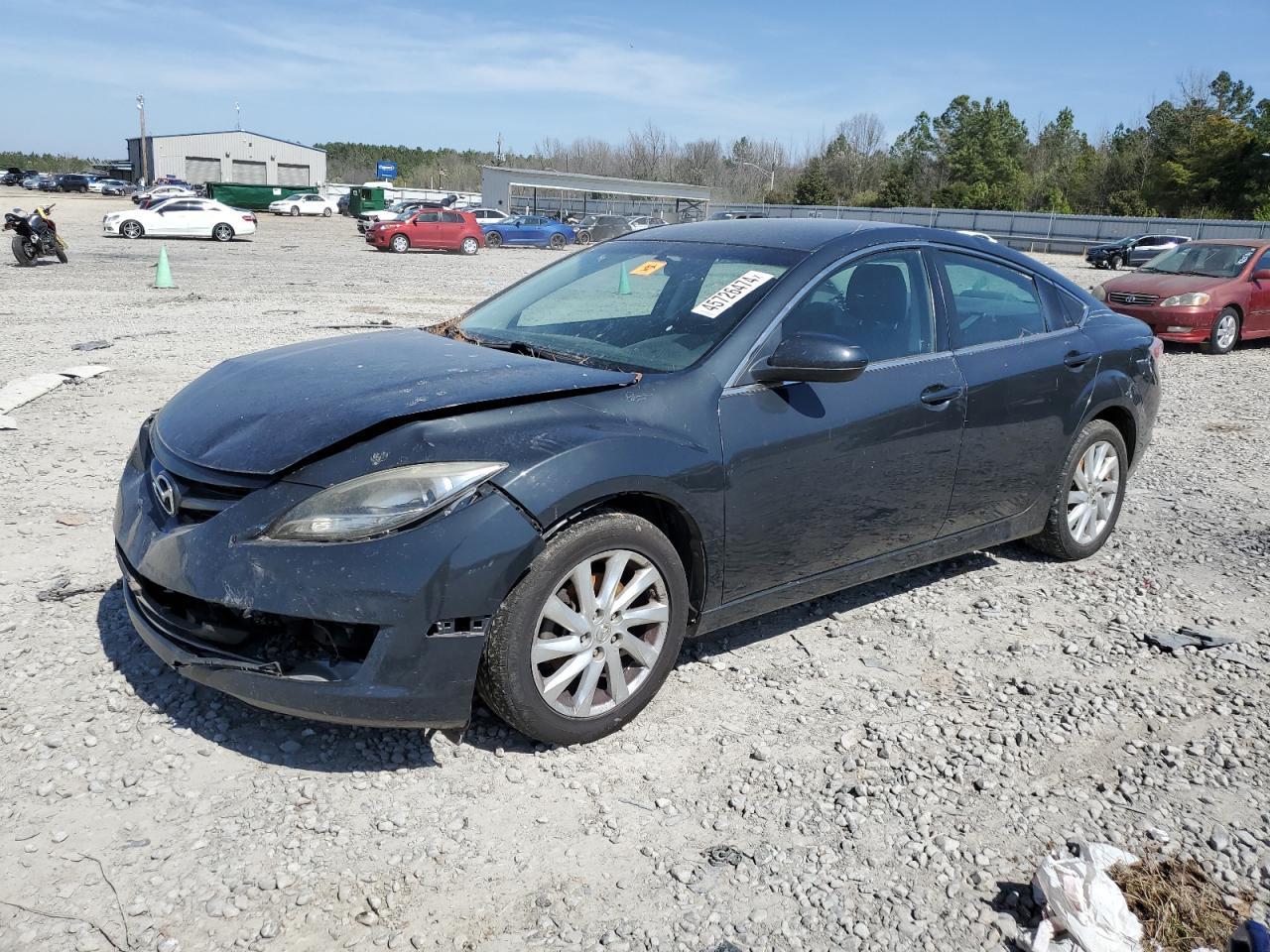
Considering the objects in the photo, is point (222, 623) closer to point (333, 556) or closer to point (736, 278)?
point (333, 556)

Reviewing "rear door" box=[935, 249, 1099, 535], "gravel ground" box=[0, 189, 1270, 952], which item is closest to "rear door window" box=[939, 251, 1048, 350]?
"rear door" box=[935, 249, 1099, 535]

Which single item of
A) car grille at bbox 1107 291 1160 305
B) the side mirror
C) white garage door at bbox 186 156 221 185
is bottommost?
car grille at bbox 1107 291 1160 305

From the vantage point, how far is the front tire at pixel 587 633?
3.12 metres

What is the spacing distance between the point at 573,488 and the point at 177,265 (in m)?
23.7

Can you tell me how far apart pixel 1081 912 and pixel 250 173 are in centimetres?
10914

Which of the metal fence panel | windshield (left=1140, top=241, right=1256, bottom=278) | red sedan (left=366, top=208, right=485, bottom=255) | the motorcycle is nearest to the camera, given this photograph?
windshield (left=1140, top=241, right=1256, bottom=278)

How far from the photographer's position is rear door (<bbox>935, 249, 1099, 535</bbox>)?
4.53 m

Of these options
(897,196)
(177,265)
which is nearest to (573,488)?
(177,265)

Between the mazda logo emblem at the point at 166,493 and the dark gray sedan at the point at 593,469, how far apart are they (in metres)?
0.01

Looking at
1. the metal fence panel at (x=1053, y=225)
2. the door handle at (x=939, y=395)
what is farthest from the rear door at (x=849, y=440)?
the metal fence panel at (x=1053, y=225)

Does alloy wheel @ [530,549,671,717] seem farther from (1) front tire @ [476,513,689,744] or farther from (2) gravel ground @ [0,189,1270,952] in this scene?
(2) gravel ground @ [0,189,1270,952]

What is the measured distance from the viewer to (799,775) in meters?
3.34

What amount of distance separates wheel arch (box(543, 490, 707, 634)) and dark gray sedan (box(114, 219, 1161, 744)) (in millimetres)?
10

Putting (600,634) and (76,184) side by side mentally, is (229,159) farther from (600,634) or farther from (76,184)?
(600,634)
